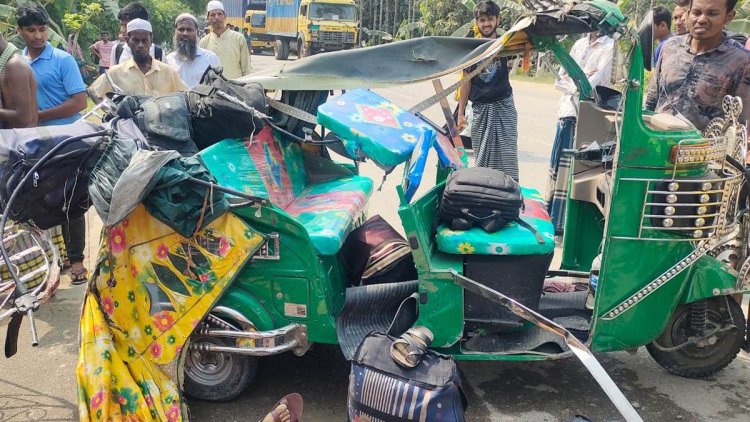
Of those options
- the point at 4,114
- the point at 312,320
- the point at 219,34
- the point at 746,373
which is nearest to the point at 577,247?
the point at 746,373

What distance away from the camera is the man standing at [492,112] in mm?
5598

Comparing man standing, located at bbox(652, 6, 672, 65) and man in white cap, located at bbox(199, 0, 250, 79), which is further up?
man standing, located at bbox(652, 6, 672, 65)

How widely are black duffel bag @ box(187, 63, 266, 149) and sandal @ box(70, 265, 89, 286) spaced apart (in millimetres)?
1799

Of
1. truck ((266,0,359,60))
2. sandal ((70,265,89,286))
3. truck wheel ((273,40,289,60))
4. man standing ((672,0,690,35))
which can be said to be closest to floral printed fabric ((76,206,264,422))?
sandal ((70,265,89,286))

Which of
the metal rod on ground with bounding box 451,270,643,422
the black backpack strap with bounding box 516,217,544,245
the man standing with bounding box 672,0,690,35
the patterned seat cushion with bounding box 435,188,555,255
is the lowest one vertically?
the metal rod on ground with bounding box 451,270,643,422

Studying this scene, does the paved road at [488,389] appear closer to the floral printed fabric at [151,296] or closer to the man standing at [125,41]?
the floral printed fabric at [151,296]

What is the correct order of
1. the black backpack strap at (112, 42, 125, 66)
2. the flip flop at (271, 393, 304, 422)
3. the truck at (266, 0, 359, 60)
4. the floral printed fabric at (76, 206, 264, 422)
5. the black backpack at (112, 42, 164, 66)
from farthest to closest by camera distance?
1. the truck at (266, 0, 359, 60)
2. the black backpack strap at (112, 42, 125, 66)
3. the black backpack at (112, 42, 164, 66)
4. the floral printed fabric at (76, 206, 264, 422)
5. the flip flop at (271, 393, 304, 422)

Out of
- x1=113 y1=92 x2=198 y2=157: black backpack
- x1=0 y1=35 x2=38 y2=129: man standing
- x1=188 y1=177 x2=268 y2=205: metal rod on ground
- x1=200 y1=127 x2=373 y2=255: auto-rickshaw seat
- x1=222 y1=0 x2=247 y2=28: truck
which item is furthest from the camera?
x1=222 y1=0 x2=247 y2=28: truck

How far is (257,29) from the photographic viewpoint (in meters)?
34.5

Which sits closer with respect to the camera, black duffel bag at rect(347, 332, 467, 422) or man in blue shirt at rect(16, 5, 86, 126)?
black duffel bag at rect(347, 332, 467, 422)

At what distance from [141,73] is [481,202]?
325 cm

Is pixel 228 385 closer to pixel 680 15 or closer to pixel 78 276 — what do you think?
pixel 78 276

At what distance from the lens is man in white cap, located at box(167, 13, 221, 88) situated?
570cm

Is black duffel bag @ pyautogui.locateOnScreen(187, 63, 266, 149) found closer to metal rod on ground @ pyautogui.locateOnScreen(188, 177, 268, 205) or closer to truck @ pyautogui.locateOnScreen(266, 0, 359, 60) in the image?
metal rod on ground @ pyautogui.locateOnScreen(188, 177, 268, 205)
